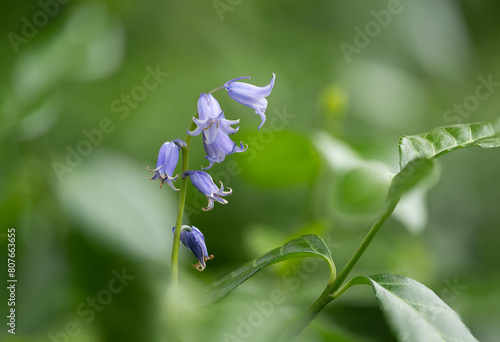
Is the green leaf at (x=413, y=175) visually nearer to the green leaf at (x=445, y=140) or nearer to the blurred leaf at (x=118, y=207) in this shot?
A: the green leaf at (x=445, y=140)

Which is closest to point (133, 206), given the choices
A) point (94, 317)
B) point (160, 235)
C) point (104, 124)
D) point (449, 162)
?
point (160, 235)

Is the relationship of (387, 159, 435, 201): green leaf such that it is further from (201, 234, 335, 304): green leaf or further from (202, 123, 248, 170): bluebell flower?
(202, 123, 248, 170): bluebell flower

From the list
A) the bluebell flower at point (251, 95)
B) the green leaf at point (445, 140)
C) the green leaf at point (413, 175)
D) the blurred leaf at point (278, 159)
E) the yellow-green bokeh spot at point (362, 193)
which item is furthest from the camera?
the blurred leaf at point (278, 159)

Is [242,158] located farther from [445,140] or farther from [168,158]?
[445,140]

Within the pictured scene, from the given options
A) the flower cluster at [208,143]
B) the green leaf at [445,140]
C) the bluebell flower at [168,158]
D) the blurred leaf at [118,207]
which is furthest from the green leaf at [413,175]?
the blurred leaf at [118,207]

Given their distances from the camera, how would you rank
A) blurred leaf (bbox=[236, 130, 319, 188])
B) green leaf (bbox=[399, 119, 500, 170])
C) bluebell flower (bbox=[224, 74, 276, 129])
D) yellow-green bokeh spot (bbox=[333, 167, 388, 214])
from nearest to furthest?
green leaf (bbox=[399, 119, 500, 170]) → bluebell flower (bbox=[224, 74, 276, 129]) → yellow-green bokeh spot (bbox=[333, 167, 388, 214]) → blurred leaf (bbox=[236, 130, 319, 188])

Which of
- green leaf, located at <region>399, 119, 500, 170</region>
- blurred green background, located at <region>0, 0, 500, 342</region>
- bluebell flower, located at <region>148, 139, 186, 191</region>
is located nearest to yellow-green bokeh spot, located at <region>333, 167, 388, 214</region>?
blurred green background, located at <region>0, 0, 500, 342</region>
